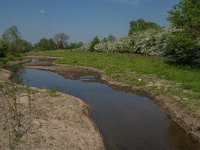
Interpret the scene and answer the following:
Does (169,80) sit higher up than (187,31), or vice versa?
(187,31)

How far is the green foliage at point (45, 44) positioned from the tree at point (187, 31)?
110524mm

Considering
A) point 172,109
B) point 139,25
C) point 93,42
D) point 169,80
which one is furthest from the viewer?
point 139,25

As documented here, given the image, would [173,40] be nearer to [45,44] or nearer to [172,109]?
[172,109]

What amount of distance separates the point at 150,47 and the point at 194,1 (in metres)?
18.6

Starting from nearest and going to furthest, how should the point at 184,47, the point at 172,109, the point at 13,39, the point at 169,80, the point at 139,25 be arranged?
the point at 172,109 → the point at 169,80 → the point at 184,47 → the point at 13,39 → the point at 139,25

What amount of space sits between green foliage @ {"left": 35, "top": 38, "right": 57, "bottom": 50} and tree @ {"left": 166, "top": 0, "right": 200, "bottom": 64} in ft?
363

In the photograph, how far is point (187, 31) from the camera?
37375mm

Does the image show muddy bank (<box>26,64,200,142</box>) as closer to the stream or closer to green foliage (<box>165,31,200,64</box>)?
the stream

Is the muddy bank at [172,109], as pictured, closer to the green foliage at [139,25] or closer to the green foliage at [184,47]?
the green foliage at [184,47]

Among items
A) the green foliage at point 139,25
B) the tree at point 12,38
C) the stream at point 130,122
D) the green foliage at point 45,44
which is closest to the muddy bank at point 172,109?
the stream at point 130,122

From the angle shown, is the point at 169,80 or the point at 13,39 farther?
the point at 13,39

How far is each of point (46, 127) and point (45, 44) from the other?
13456 cm

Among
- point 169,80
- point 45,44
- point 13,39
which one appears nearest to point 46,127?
point 169,80

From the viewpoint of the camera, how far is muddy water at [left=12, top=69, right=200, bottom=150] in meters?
15.4
